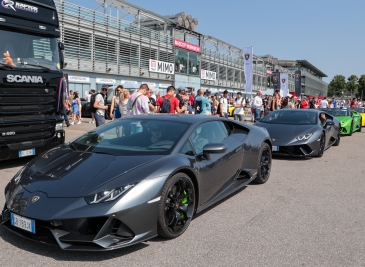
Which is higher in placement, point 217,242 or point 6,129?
point 6,129

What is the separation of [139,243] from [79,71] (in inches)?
1014

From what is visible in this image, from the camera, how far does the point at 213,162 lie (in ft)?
14.3

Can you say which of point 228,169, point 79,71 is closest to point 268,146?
point 228,169

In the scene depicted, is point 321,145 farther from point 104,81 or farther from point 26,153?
point 104,81

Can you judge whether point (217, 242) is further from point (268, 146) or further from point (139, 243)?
point (268, 146)

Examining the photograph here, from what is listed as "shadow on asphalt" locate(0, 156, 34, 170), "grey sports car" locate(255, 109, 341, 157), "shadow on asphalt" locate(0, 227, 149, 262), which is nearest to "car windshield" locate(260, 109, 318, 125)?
"grey sports car" locate(255, 109, 341, 157)

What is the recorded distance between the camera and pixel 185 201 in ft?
12.6

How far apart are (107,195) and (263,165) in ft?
12.0

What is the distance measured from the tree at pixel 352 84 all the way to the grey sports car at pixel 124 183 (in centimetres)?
13906

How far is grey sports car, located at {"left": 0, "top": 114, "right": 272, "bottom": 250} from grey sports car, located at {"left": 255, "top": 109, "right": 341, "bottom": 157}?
380 cm

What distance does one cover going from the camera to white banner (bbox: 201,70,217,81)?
46.5 metres

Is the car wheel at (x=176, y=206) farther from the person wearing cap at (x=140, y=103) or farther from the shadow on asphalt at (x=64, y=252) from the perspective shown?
the person wearing cap at (x=140, y=103)

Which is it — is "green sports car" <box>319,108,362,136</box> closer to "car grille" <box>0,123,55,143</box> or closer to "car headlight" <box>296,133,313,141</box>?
"car headlight" <box>296,133,313,141</box>

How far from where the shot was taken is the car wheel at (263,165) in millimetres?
5957
